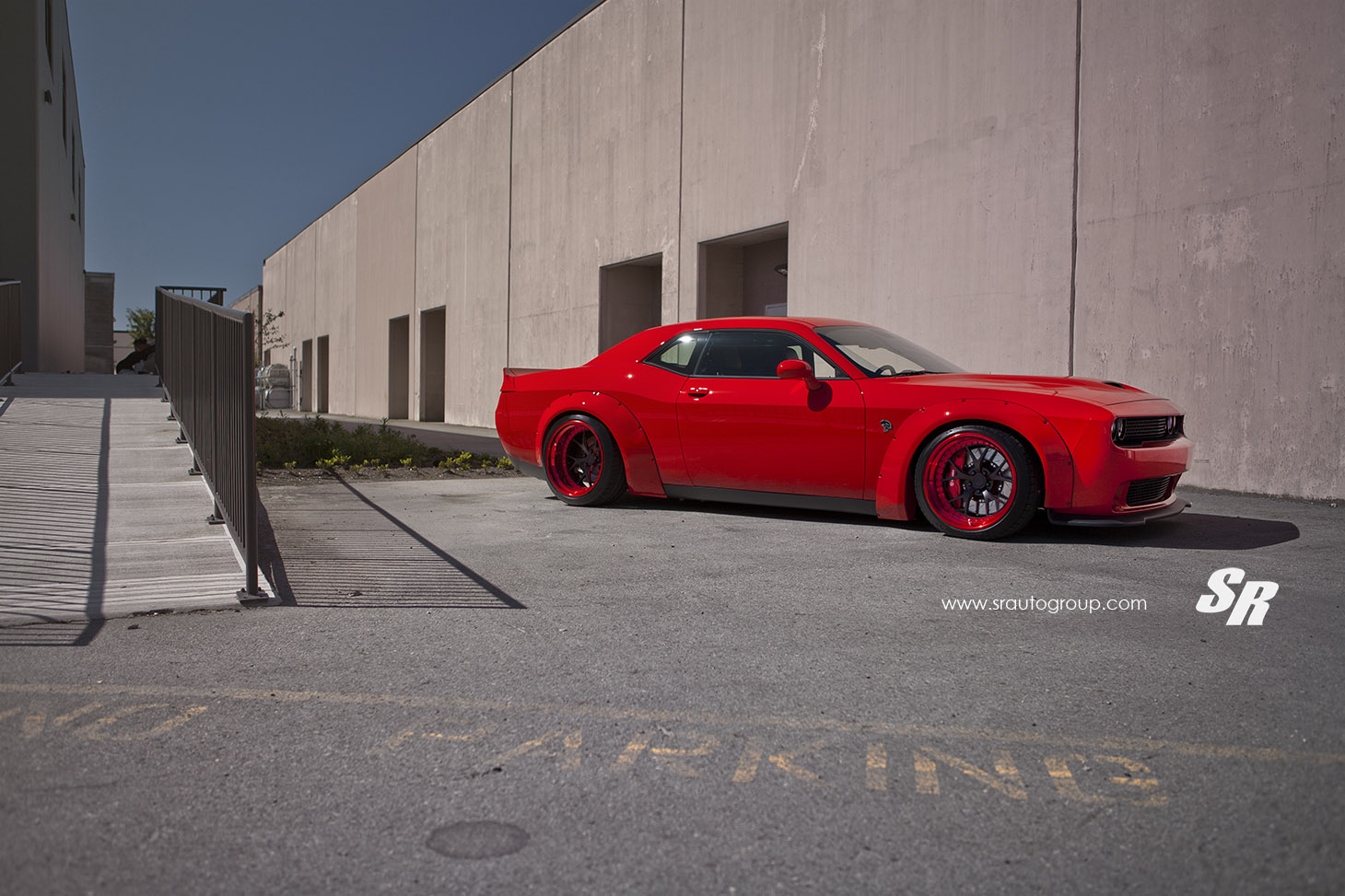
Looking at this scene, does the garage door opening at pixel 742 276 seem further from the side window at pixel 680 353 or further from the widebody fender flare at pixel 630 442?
the widebody fender flare at pixel 630 442

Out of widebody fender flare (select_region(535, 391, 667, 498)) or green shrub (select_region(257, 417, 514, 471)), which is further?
green shrub (select_region(257, 417, 514, 471))

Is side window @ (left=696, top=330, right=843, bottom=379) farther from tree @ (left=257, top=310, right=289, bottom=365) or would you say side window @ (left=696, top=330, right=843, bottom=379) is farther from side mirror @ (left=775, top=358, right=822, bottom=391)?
tree @ (left=257, top=310, right=289, bottom=365)

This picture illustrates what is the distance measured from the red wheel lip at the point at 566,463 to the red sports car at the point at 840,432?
0.04 ft

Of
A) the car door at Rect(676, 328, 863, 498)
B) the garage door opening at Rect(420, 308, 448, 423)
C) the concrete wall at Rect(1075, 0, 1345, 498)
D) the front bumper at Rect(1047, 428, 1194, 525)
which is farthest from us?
the garage door opening at Rect(420, 308, 448, 423)

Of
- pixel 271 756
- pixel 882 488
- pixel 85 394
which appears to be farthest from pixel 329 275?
pixel 271 756

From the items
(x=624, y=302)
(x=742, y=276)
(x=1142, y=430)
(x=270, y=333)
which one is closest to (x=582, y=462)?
(x=1142, y=430)

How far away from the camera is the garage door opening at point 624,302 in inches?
679

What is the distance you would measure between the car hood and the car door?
395 mm

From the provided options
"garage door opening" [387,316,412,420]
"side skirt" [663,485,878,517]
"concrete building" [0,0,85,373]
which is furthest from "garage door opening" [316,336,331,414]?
"side skirt" [663,485,878,517]

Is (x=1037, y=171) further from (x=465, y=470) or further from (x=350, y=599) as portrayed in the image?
(x=350, y=599)

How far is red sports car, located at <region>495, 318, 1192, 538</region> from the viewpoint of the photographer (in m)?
5.54

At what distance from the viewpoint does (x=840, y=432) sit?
6.19 meters

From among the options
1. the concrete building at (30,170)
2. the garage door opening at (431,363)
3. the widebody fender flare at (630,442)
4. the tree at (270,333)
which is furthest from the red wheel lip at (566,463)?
the tree at (270,333)

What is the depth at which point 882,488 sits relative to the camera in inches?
238
